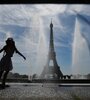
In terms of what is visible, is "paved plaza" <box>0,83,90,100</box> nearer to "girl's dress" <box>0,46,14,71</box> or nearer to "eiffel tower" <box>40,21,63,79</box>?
"girl's dress" <box>0,46,14,71</box>

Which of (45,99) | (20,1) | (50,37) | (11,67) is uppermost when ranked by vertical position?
(50,37)

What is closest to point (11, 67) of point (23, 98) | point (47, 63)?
point (23, 98)

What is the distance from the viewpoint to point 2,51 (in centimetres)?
1262

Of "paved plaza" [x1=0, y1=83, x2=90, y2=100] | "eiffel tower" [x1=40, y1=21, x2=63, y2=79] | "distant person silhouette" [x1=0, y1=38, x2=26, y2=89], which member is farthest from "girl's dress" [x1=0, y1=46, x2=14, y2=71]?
"eiffel tower" [x1=40, y1=21, x2=63, y2=79]

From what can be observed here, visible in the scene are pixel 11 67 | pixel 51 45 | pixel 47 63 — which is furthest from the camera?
pixel 47 63

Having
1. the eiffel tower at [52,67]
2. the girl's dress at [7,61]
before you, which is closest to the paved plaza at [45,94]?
the girl's dress at [7,61]

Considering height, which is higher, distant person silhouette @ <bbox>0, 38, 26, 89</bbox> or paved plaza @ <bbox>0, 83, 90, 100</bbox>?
distant person silhouette @ <bbox>0, 38, 26, 89</bbox>

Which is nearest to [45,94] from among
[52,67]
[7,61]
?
[7,61]

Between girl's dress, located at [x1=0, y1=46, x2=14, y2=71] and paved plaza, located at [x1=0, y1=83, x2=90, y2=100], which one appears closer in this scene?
paved plaza, located at [x1=0, y1=83, x2=90, y2=100]

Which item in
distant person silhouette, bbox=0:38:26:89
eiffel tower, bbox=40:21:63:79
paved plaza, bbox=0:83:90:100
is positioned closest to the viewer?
paved plaza, bbox=0:83:90:100

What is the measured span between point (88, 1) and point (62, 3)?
0.51 metres

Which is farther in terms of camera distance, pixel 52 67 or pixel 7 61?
pixel 52 67

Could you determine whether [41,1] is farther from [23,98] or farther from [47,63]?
[47,63]

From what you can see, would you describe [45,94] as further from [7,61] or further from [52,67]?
[52,67]
